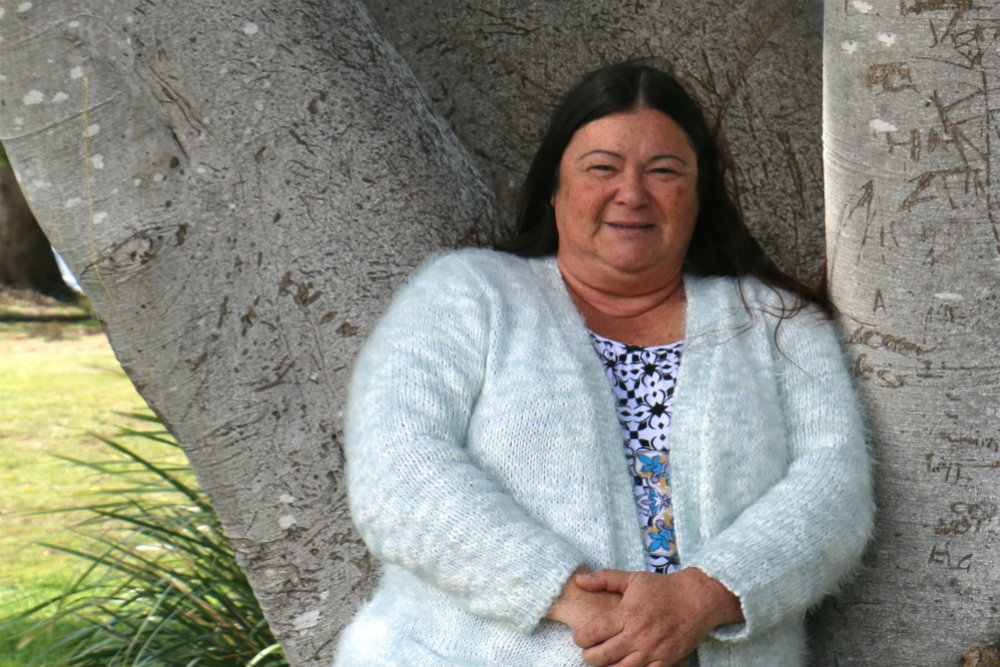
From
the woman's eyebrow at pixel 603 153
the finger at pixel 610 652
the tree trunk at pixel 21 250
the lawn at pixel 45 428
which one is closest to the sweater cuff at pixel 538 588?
the finger at pixel 610 652

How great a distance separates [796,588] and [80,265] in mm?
1615

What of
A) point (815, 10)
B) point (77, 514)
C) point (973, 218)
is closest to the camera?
point (973, 218)

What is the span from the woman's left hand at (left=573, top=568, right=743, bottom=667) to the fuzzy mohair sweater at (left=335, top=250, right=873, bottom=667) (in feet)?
A: 0.13

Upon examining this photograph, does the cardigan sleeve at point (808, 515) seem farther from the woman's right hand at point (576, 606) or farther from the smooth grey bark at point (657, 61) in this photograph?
the smooth grey bark at point (657, 61)

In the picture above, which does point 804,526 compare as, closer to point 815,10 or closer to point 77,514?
point 815,10

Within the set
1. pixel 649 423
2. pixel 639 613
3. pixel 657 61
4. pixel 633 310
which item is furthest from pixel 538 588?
pixel 657 61

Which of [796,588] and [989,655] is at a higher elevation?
[796,588]

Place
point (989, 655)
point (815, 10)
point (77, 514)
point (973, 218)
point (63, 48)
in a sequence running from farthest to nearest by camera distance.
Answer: point (77, 514) < point (815, 10) < point (63, 48) < point (989, 655) < point (973, 218)

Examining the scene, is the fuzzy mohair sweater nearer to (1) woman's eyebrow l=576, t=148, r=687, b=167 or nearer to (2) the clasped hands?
(2) the clasped hands

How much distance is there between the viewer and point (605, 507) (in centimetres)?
230

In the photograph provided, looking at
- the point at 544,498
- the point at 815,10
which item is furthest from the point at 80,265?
the point at 815,10

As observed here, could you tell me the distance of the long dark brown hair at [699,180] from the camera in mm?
2621

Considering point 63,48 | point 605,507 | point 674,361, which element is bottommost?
point 605,507

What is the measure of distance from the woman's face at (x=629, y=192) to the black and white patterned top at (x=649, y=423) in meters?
0.20
